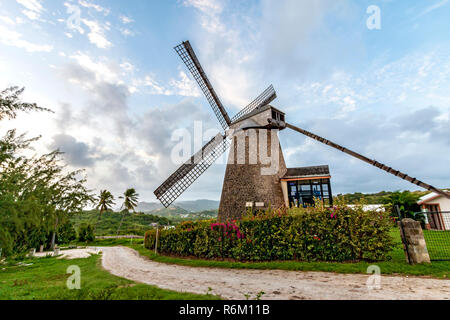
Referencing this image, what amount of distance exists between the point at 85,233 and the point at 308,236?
36135 millimetres

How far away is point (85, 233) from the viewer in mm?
31125

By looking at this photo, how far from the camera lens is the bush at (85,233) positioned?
31125 mm

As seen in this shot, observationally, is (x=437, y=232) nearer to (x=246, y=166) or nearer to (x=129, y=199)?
(x=246, y=166)

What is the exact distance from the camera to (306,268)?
265 inches

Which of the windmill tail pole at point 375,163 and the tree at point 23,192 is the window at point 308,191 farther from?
the tree at point 23,192

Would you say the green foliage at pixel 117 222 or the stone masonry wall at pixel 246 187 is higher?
the stone masonry wall at pixel 246 187

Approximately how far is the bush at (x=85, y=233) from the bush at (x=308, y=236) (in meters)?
31.1

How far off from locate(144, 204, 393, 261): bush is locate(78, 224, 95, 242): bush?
31.1 meters

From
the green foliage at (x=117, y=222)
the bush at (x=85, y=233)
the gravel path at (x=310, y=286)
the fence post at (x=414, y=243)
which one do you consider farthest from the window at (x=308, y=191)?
the green foliage at (x=117, y=222)
